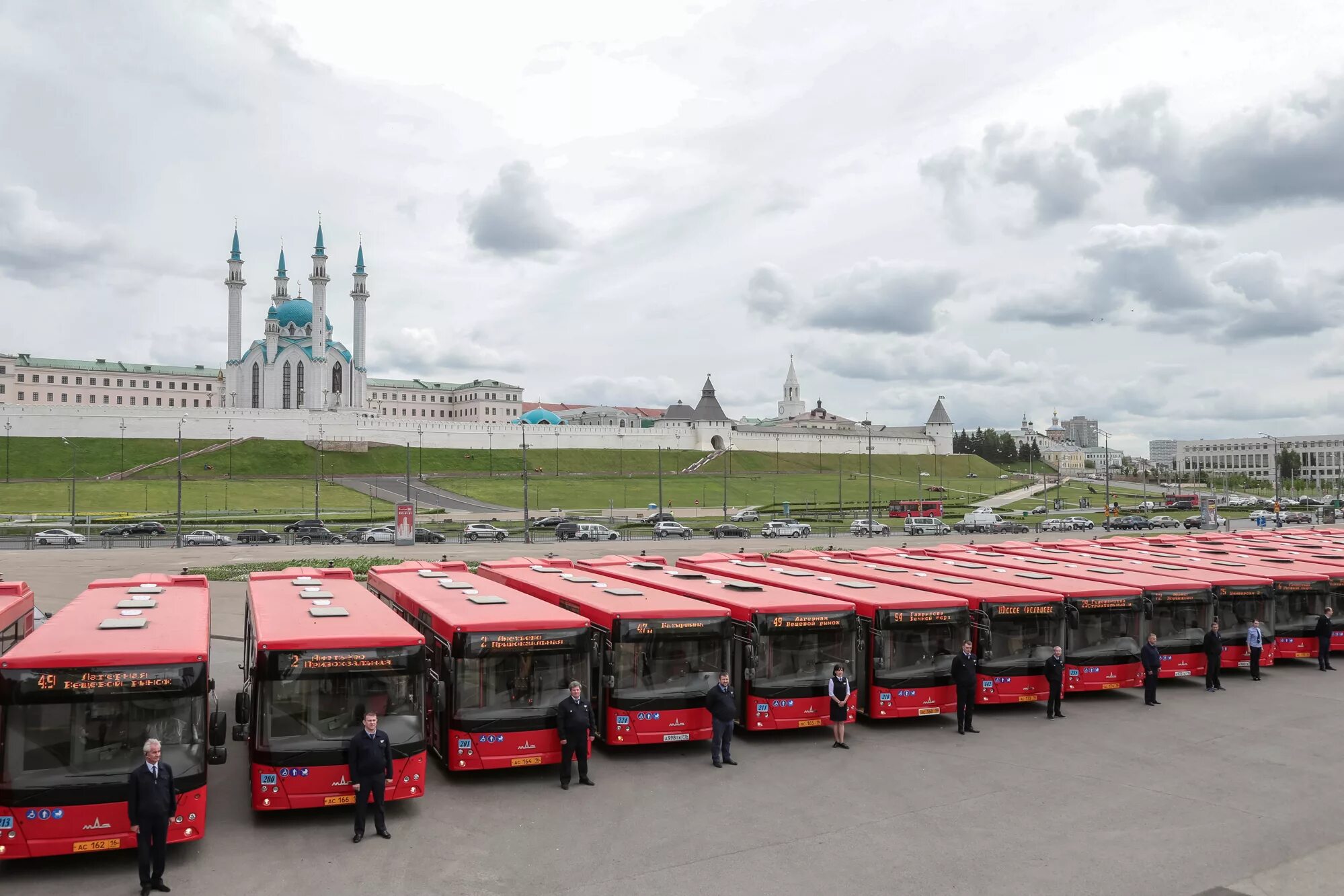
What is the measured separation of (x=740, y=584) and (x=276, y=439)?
113703mm

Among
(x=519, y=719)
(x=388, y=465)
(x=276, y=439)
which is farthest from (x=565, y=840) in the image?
(x=276, y=439)

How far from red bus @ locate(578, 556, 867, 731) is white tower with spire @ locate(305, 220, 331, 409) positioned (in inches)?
4784

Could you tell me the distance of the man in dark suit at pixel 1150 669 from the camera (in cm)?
1678

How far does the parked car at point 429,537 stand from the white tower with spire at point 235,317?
83.1 meters

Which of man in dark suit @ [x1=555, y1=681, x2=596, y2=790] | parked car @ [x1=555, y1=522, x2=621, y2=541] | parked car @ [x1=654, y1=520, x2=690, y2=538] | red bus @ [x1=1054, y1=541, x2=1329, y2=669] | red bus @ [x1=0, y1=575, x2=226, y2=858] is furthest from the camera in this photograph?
parked car @ [x1=654, y1=520, x2=690, y2=538]

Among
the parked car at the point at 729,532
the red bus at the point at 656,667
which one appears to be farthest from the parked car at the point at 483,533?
the red bus at the point at 656,667

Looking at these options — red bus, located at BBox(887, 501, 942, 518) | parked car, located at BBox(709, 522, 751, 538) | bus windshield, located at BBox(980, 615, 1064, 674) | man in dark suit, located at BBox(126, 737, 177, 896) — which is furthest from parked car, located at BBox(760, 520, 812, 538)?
man in dark suit, located at BBox(126, 737, 177, 896)


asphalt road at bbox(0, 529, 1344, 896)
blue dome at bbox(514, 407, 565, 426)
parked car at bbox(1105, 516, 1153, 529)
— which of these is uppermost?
blue dome at bbox(514, 407, 565, 426)

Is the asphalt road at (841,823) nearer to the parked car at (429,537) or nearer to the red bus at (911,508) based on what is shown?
the parked car at (429,537)

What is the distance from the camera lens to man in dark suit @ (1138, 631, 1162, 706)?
16.8 meters

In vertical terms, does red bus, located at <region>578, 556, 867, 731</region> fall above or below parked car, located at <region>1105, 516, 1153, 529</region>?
above

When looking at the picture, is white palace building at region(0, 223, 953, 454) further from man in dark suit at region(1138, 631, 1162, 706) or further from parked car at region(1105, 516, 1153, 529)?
man in dark suit at region(1138, 631, 1162, 706)

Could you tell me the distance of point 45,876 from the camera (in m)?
9.49

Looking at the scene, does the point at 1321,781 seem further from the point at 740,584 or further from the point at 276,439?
the point at 276,439
